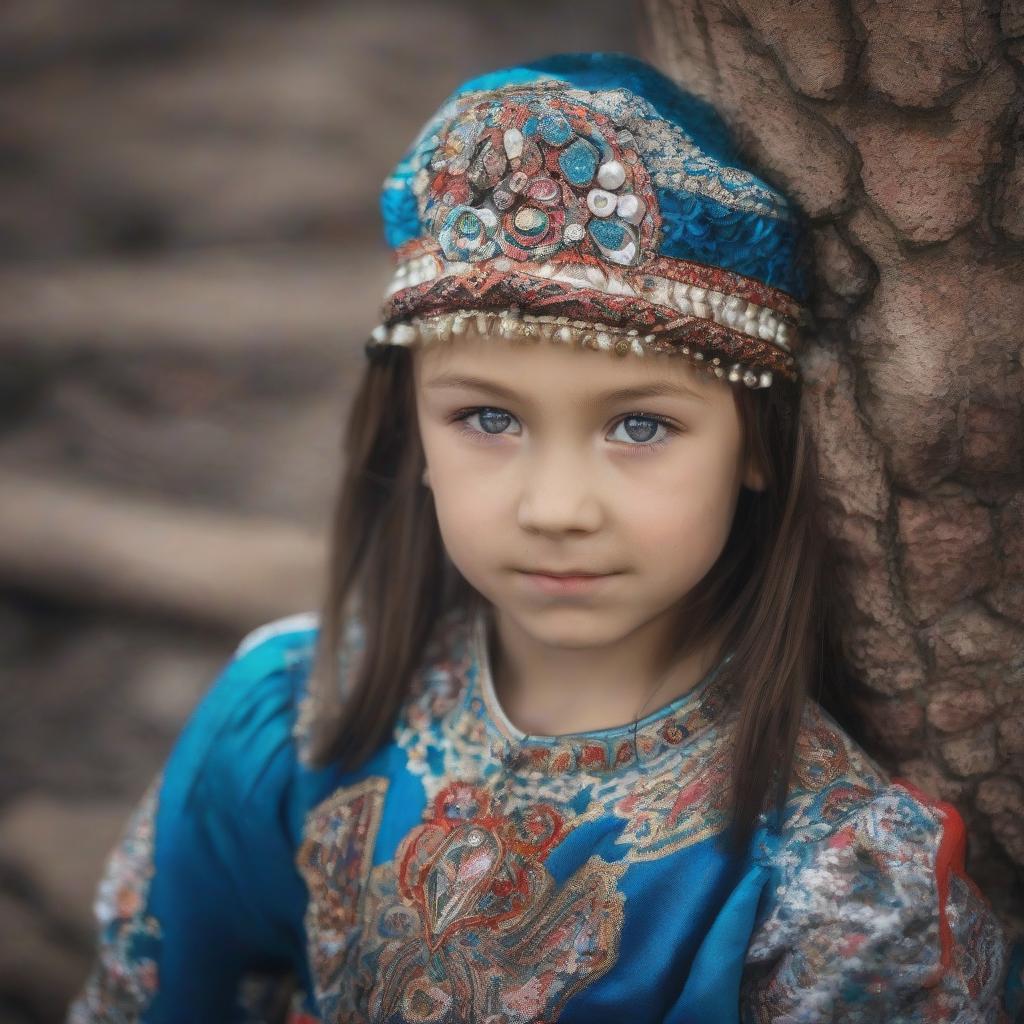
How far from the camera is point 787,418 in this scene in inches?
48.8

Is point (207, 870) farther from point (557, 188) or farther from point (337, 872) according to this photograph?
point (557, 188)

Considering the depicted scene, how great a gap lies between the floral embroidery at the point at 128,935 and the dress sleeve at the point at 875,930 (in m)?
0.85

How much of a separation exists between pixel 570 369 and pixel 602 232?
136 mm

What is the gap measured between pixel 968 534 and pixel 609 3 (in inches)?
125

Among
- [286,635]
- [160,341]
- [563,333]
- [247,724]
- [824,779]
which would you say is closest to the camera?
[563,333]

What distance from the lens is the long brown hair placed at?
1.21m

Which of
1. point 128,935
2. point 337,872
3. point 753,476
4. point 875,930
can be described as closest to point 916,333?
point 753,476

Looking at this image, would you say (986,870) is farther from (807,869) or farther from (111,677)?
(111,677)

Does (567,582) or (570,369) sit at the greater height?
(570,369)

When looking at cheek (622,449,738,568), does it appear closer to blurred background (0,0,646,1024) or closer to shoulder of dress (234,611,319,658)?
shoulder of dress (234,611,319,658)

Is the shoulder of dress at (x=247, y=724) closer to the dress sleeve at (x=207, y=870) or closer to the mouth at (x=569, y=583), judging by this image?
the dress sleeve at (x=207, y=870)

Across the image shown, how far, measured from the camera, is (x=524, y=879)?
4.10 feet

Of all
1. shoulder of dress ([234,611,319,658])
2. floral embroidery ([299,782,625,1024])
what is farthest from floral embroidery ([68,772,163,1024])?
floral embroidery ([299,782,625,1024])

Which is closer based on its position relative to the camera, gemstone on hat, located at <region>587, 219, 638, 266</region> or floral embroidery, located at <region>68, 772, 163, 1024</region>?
gemstone on hat, located at <region>587, 219, 638, 266</region>
